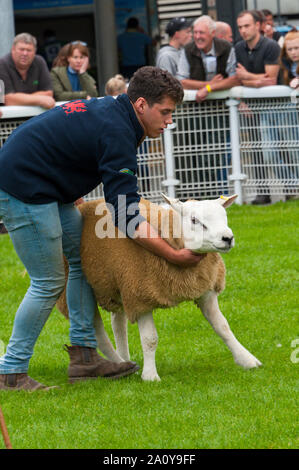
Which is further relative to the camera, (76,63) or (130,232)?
(76,63)

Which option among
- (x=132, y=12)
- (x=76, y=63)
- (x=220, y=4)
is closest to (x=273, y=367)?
(x=76, y=63)

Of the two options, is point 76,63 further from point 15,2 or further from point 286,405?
point 15,2

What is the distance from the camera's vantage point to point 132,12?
671 inches

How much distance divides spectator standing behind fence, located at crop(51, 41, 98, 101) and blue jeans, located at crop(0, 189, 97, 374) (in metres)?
5.33

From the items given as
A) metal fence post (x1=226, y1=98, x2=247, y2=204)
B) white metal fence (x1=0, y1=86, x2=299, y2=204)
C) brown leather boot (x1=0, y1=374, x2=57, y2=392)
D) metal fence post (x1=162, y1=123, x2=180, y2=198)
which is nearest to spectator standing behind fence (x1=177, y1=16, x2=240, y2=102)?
white metal fence (x1=0, y1=86, x2=299, y2=204)

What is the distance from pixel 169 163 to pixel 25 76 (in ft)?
6.55

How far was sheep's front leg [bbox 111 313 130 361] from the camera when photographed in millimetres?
5750

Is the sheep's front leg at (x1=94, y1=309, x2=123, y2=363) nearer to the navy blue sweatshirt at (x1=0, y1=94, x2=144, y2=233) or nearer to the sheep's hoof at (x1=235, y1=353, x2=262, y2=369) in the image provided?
the sheep's hoof at (x1=235, y1=353, x2=262, y2=369)

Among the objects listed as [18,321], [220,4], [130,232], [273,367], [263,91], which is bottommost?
[273,367]

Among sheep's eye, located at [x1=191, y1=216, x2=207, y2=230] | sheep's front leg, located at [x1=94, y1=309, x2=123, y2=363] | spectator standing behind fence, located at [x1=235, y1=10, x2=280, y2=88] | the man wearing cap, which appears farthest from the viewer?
the man wearing cap

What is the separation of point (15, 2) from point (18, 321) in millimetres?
13774

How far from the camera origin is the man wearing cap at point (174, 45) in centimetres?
1088

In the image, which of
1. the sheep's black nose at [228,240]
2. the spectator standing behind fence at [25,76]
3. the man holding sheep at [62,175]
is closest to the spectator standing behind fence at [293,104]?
the spectator standing behind fence at [25,76]

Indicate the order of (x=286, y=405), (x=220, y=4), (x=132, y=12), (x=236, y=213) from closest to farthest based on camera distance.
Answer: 1. (x=286, y=405)
2. (x=236, y=213)
3. (x=220, y=4)
4. (x=132, y=12)
